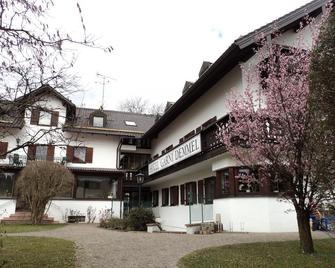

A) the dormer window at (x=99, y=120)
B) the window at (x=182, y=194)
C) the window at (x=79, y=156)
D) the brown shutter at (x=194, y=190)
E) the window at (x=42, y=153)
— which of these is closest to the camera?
the brown shutter at (x=194, y=190)

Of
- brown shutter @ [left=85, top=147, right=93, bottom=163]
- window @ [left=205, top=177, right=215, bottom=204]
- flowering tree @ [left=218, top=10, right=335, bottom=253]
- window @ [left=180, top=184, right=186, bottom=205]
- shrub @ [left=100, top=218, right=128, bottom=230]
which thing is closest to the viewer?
flowering tree @ [left=218, top=10, right=335, bottom=253]

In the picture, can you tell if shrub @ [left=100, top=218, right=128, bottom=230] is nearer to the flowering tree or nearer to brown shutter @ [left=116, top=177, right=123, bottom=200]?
brown shutter @ [left=116, top=177, right=123, bottom=200]

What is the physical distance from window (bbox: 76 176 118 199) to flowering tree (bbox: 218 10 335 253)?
20.7 metres

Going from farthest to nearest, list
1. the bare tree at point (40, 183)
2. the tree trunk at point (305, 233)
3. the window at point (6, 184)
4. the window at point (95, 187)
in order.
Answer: the window at point (95, 187) < the window at point (6, 184) < the bare tree at point (40, 183) < the tree trunk at point (305, 233)

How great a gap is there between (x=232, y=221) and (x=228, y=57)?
6.50m

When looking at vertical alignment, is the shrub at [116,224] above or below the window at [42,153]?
below

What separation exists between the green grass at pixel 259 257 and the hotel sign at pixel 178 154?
7130 millimetres

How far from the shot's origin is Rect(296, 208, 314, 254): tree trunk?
28.6ft

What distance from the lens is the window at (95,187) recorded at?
95.5 ft

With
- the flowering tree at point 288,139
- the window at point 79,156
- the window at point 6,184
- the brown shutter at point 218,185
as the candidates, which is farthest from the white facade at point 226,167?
the window at point 6,184

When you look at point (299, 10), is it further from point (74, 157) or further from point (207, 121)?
point (74, 157)

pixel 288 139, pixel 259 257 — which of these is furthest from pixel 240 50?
pixel 259 257

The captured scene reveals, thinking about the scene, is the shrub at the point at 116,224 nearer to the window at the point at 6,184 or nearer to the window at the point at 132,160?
the window at the point at 6,184

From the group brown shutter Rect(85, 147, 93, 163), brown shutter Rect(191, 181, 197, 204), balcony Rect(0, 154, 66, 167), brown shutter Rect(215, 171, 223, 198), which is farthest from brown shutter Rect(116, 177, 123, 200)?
brown shutter Rect(215, 171, 223, 198)
